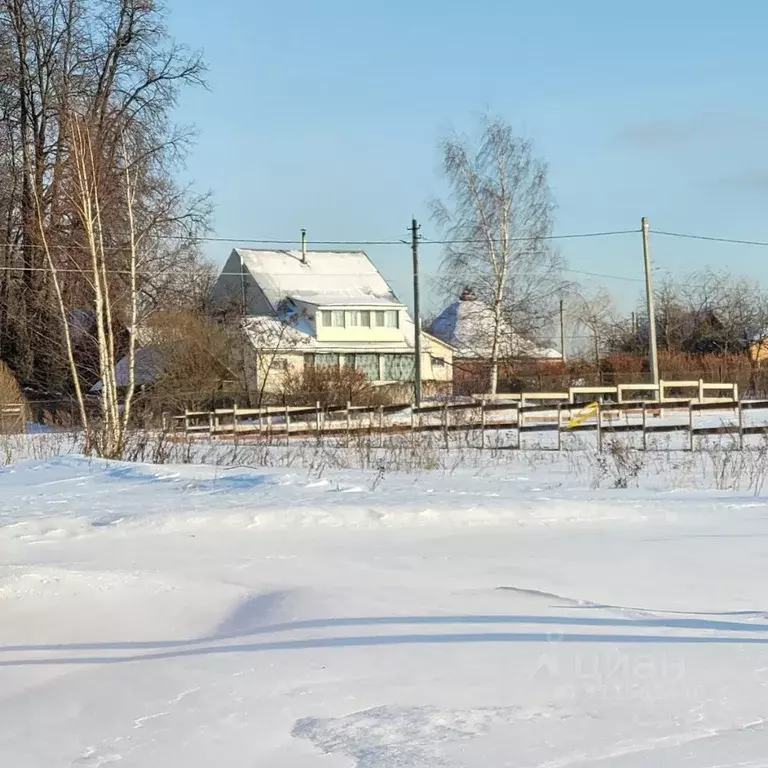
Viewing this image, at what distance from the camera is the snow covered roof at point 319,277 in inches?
2080

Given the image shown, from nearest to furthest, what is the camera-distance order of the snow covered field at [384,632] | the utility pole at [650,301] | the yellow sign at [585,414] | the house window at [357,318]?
the snow covered field at [384,632]
the yellow sign at [585,414]
the utility pole at [650,301]
the house window at [357,318]

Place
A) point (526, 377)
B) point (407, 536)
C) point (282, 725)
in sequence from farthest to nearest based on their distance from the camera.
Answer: point (526, 377)
point (407, 536)
point (282, 725)

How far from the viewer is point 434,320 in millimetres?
76438

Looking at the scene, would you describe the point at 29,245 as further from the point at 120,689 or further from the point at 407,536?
the point at 120,689

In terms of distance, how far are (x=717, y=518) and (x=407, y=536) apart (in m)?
2.96

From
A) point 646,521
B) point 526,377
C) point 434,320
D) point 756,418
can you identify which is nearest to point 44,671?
point 646,521

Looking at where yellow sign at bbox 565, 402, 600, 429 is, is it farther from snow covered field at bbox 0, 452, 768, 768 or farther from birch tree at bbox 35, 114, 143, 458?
snow covered field at bbox 0, 452, 768, 768

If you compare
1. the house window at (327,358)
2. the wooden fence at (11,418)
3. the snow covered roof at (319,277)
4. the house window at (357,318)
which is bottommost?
the wooden fence at (11,418)

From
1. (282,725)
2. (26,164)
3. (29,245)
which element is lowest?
(282,725)

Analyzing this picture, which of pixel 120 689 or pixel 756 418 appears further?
pixel 756 418

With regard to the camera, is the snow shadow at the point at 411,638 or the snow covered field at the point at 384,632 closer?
the snow covered field at the point at 384,632

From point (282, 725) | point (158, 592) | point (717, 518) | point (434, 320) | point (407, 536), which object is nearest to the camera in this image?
point (282, 725)

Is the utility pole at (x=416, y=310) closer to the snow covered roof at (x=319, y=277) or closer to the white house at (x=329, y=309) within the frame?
the white house at (x=329, y=309)

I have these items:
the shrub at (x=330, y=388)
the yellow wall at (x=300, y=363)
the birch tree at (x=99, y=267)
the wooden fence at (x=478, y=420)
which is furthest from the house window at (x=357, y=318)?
the birch tree at (x=99, y=267)
